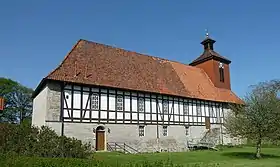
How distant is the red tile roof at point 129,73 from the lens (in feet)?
84.5

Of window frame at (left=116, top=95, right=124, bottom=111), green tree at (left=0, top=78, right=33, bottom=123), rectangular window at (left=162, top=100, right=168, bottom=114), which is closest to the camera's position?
window frame at (left=116, top=95, right=124, bottom=111)

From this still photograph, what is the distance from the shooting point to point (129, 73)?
29.9 metres

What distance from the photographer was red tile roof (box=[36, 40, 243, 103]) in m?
25.8

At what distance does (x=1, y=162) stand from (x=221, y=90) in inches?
1394

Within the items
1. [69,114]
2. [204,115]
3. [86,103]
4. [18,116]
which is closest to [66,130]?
[69,114]

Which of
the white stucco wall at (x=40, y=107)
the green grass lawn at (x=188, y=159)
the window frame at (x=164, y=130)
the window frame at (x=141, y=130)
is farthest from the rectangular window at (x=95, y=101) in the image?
the window frame at (x=164, y=130)

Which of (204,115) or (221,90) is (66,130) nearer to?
(204,115)

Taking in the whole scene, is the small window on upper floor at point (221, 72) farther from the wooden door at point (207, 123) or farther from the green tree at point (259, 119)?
the green tree at point (259, 119)

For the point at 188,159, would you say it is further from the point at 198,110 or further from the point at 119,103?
the point at 198,110

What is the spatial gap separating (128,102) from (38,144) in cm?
1396

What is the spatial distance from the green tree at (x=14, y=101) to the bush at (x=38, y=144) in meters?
47.8

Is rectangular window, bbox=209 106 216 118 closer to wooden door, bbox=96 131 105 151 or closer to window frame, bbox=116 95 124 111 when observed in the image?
window frame, bbox=116 95 124 111

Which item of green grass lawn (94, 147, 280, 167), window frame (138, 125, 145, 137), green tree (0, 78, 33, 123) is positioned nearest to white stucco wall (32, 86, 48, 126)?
green grass lawn (94, 147, 280, 167)

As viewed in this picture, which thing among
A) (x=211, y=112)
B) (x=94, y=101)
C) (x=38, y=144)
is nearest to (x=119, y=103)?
(x=94, y=101)
